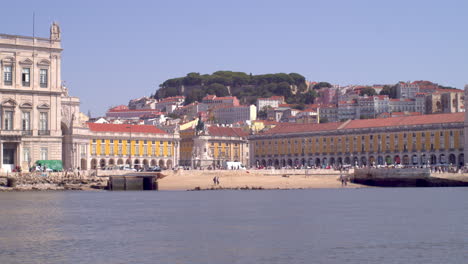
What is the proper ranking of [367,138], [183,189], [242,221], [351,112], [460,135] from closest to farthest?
1. [242,221]
2. [183,189]
3. [460,135]
4. [367,138]
5. [351,112]

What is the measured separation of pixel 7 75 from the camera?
63312 mm

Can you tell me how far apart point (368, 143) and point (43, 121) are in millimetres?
60003

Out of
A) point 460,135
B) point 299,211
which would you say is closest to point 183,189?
point 299,211

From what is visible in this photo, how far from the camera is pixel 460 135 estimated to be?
353 ft

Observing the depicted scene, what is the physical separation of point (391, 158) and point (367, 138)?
4450 millimetres

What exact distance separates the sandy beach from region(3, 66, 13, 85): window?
14131mm

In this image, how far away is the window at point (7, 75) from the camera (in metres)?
63.2

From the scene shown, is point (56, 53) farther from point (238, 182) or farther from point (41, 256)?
point (41, 256)

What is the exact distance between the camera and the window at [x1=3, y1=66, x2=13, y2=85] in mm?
63156

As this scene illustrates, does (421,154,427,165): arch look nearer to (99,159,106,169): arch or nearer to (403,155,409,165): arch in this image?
(403,155,409,165): arch

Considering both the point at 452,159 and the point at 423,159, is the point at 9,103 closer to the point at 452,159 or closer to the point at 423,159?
the point at 423,159

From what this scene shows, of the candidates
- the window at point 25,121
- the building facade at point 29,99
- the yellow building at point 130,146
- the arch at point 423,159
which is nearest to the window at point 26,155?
the building facade at point 29,99

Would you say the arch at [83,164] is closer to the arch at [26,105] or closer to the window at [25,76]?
the arch at [26,105]

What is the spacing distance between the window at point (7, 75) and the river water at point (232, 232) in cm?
1849
